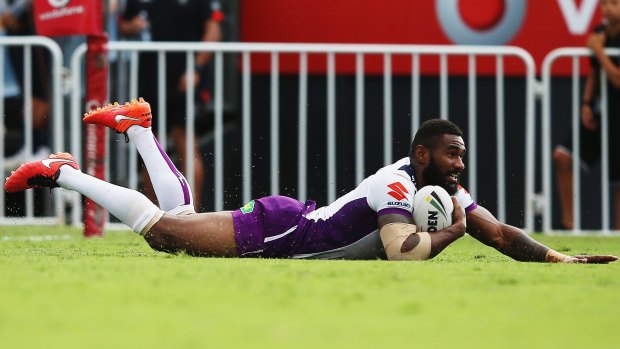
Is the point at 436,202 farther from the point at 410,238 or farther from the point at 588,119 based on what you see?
the point at 588,119

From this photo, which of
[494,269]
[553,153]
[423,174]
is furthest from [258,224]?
[553,153]

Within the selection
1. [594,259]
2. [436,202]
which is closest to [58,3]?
[436,202]

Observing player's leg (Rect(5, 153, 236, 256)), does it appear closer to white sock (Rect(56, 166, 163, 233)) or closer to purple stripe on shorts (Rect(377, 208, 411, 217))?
white sock (Rect(56, 166, 163, 233))

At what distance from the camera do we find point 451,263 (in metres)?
6.64

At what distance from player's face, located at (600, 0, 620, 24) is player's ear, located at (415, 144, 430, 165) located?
3949 millimetres

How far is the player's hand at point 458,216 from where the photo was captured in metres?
6.54

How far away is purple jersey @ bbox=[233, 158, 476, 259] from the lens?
6773mm

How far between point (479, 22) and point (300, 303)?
6.78 m

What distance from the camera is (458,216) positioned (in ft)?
21.7

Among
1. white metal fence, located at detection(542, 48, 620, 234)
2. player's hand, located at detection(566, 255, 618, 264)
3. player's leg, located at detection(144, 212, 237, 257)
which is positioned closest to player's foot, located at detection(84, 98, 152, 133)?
player's leg, located at detection(144, 212, 237, 257)

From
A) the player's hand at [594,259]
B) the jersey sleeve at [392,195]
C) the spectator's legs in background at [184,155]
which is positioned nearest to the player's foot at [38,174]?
the jersey sleeve at [392,195]

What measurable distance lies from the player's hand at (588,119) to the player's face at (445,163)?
378 cm

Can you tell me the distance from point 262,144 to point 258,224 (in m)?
3.56

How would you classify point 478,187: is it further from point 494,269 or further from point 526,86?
point 494,269
